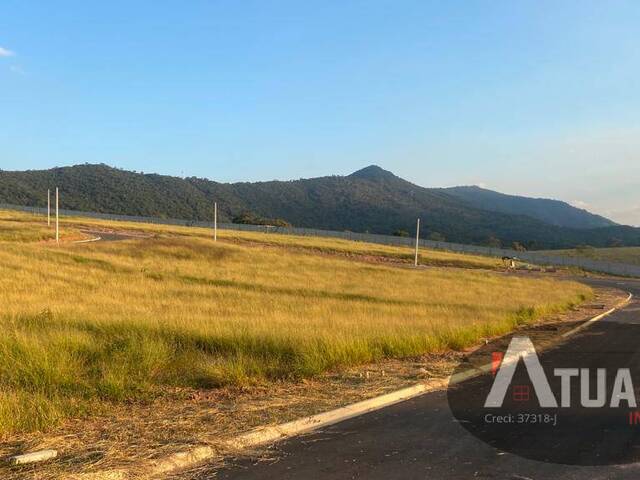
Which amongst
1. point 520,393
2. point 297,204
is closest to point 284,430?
point 520,393

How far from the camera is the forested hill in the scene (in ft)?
453

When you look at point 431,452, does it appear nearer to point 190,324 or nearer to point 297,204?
point 190,324

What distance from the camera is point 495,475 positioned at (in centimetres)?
512

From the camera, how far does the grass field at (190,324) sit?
7.81 metres

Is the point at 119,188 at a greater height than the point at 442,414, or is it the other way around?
the point at 119,188

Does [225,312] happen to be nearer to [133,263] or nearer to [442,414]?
[442,414]

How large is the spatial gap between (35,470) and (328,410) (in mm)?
3306

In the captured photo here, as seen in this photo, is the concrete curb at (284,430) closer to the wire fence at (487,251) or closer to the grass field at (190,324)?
the grass field at (190,324)

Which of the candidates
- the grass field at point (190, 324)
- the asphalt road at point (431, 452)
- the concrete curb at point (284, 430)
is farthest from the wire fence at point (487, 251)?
the asphalt road at point (431, 452)

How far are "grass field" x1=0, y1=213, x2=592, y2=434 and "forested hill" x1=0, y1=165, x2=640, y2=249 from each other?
319 feet

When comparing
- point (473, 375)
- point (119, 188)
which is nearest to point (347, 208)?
point (119, 188)

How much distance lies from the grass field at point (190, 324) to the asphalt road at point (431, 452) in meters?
2.44

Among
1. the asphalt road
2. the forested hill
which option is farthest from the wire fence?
the asphalt road

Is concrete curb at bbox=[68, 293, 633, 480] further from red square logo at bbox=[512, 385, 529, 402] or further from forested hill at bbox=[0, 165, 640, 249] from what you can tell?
forested hill at bbox=[0, 165, 640, 249]
